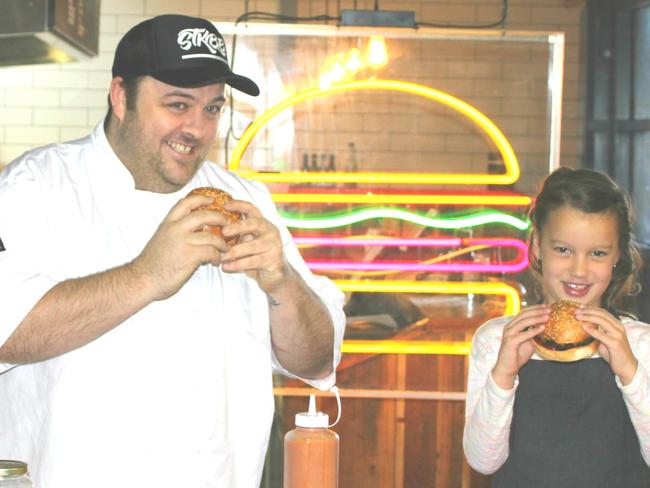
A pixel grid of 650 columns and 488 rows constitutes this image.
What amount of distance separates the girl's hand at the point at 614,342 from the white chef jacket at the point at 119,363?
57 centimetres

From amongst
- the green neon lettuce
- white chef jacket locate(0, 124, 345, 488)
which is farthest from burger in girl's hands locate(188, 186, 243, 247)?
the green neon lettuce

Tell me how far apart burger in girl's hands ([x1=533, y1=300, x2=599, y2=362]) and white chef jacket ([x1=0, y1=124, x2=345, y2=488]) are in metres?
0.51

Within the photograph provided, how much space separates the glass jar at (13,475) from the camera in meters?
1.15

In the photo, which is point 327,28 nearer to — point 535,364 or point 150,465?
point 535,364

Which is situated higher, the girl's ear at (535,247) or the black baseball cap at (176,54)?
the black baseball cap at (176,54)

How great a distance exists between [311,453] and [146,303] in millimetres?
337

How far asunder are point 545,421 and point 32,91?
4781 mm

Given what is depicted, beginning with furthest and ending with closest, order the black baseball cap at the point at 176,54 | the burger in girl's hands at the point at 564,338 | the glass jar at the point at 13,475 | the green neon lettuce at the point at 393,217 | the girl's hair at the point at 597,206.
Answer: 1. the green neon lettuce at the point at 393,217
2. the girl's hair at the point at 597,206
3. the burger in girl's hands at the point at 564,338
4. the black baseball cap at the point at 176,54
5. the glass jar at the point at 13,475

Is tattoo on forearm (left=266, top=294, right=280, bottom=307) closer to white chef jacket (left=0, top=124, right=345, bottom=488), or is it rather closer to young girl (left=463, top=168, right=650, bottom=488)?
white chef jacket (left=0, top=124, right=345, bottom=488)

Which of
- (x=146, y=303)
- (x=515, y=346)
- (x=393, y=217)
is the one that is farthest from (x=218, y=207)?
(x=393, y=217)

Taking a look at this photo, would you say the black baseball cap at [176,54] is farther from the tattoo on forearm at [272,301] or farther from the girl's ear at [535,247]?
the girl's ear at [535,247]

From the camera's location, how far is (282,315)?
6.22ft

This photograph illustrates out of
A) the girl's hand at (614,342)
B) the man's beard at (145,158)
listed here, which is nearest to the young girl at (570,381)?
the girl's hand at (614,342)

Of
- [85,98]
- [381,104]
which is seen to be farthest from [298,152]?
[85,98]
